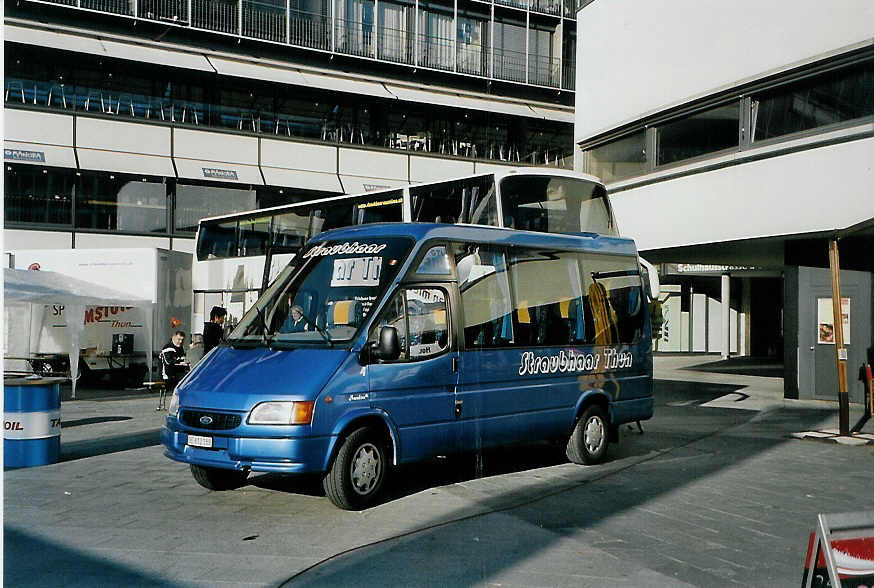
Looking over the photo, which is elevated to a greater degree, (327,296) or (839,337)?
(327,296)

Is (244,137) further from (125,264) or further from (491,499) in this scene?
(491,499)

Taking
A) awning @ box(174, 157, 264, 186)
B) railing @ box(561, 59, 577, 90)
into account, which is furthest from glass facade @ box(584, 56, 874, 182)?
railing @ box(561, 59, 577, 90)

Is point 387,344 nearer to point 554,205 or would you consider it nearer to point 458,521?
point 458,521

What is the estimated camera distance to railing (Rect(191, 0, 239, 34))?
2898cm

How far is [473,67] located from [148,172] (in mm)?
12866

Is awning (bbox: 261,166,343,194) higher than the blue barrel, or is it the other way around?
awning (bbox: 261,166,343,194)

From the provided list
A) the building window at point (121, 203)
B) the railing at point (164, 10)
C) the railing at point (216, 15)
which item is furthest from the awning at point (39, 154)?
the railing at point (216, 15)

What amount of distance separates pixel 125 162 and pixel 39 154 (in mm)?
2502

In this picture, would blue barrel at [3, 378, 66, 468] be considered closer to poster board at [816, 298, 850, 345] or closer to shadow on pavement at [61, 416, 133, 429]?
shadow on pavement at [61, 416, 133, 429]

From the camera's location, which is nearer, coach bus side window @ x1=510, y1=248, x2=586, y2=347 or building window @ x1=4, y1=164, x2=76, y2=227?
coach bus side window @ x1=510, y1=248, x2=586, y2=347

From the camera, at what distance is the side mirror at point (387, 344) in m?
8.13

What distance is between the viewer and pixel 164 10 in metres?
28.4

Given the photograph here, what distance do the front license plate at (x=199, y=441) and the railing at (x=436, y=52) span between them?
88.1 feet

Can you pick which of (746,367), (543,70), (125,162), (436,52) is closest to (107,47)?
(125,162)
